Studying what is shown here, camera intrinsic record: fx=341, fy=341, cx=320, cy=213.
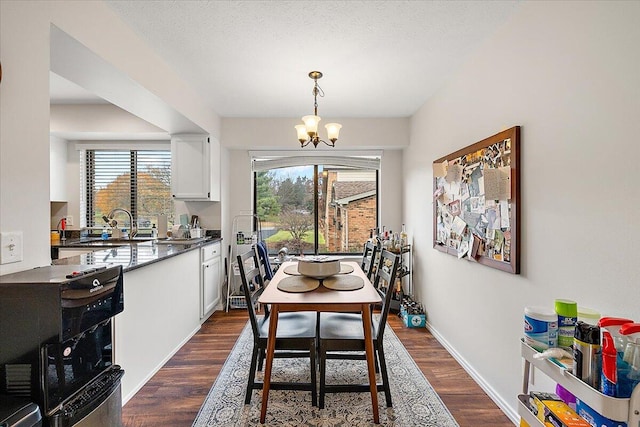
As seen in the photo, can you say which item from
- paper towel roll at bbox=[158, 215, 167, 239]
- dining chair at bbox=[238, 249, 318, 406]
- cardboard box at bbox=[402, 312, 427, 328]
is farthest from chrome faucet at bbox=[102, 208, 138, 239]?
cardboard box at bbox=[402, 312, 427, 328]

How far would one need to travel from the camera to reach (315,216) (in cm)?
497

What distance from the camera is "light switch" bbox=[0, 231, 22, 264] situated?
1313mm

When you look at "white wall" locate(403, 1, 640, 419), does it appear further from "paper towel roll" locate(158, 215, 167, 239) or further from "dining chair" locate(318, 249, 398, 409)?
"paper towel roll" locate(158, 215, 167, 239)

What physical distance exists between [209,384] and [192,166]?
2400 mm

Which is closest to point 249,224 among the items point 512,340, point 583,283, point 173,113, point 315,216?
point 315,216

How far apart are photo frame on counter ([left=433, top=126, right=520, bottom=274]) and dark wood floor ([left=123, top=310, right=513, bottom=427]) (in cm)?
90

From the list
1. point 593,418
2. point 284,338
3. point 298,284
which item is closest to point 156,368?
point 284,338

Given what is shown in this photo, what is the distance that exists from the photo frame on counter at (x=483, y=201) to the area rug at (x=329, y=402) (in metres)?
1.00

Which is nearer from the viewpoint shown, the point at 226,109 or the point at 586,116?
the point at 586,116

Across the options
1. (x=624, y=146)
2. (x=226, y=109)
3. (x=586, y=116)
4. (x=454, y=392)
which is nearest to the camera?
(x=624, y=146)

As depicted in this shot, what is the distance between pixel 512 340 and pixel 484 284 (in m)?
0.44

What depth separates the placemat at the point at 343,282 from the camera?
2.27 metres

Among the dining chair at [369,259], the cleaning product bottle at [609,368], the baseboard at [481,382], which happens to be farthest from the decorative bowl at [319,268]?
the cleaning product bottle at [609,368]

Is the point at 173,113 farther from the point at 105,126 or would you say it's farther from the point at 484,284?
the point at 484,284
